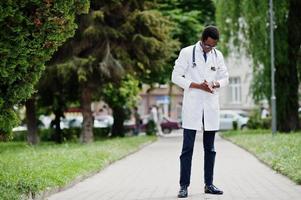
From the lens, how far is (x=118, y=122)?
39.0 m

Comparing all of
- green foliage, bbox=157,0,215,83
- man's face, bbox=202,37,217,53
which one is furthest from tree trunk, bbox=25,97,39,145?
man's face, bbox=202,37,217,53

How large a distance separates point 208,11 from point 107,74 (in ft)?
53.7

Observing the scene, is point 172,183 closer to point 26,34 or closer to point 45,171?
point 45,171

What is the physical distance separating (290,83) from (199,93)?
21.2 m

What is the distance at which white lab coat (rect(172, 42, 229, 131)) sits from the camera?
8992 millimetres

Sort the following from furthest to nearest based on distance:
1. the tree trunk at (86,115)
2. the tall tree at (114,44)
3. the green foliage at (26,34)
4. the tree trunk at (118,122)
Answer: the tree trunk at (118,122) < the tree trunk at (86,115) < the tall tree at (114,44) < the green foliage at (26,34)

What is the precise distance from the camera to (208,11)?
132 feet

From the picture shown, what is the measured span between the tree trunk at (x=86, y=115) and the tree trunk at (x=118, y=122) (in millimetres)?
10530

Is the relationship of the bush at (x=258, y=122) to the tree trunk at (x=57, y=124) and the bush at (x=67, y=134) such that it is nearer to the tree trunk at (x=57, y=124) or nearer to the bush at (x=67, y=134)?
the bush at (x=67, y=134)

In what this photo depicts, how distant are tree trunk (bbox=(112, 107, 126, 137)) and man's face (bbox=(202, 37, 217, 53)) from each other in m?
29.4

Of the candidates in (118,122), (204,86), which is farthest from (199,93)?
(118,122)

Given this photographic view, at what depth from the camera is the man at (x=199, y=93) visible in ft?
29.5

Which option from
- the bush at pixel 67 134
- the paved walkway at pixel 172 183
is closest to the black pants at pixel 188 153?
the paved walkway at pixel 172 183

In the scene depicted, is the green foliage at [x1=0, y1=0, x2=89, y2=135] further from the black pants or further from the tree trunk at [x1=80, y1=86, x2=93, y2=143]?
the tree trunk at [x1=80, y1=86, x2=93, y2=143]
